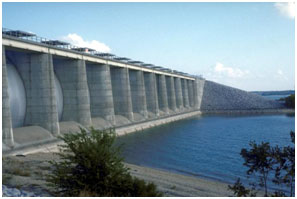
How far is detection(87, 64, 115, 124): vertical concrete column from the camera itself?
51.4 meters

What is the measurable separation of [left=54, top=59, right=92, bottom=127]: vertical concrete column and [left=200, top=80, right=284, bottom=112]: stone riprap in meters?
73.7

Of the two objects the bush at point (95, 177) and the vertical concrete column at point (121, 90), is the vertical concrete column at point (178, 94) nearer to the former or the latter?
the vertical concrete column at point (121, 90)

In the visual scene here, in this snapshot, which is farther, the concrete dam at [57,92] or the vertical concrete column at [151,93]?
the vertical concrete column at [151,93]

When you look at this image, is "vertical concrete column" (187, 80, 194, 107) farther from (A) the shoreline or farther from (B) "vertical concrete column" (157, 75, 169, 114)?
(A) the shoreline

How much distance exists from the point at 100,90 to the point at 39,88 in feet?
52.4

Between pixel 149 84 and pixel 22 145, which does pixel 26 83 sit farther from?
pixel 149 84

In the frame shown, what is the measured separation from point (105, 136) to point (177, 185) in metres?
9.25

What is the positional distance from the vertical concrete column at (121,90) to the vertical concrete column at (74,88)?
14898 millimetres

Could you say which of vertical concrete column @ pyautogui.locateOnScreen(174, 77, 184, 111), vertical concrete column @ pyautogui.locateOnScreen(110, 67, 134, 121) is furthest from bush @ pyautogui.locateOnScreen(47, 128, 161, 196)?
vertical concrete column @ pyautogui.locateOnScreen(174, 77, 184, 111)

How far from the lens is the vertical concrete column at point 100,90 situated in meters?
51.4

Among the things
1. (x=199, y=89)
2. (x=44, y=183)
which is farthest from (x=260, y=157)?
(x=199, y=89)

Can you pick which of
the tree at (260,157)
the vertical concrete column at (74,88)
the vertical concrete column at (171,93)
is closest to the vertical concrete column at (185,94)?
the vertical concrete column at (171,93)

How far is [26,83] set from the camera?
1439 inches

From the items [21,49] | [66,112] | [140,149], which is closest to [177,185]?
[140,149]
